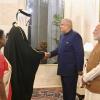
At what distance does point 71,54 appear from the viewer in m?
4.66

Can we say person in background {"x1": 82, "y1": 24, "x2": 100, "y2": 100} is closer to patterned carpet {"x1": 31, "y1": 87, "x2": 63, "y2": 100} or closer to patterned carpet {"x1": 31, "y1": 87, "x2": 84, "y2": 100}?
patterned carpet {"x1": 31, "y1": 87, "x2": 84, "y2": 100}

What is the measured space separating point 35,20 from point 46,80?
47.7 inches

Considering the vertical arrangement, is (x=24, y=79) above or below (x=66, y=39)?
below

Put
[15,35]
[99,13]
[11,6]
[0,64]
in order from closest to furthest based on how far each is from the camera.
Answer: [0,64] → [15,35] → [99,13] → [11,6]

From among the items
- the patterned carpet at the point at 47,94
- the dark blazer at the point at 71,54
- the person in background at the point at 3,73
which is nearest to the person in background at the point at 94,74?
the person in background at the point at 3,73

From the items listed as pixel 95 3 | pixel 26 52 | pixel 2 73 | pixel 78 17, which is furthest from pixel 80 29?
pixel 2 73

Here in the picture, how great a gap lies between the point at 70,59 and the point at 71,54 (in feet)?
0.26

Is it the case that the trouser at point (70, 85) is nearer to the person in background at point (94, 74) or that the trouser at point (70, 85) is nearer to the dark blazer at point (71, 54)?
the dark blazer at point (71, 54)

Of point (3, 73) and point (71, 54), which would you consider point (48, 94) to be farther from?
point (3, 73)

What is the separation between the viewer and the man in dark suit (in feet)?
15.2

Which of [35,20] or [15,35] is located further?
[35,20]

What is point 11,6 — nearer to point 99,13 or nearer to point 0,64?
point 99,13

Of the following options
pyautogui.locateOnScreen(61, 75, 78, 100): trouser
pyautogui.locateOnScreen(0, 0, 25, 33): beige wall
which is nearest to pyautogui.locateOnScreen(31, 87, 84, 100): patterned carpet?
pyautogui.locateOnScreen(61, 75, 78, 100): trouser

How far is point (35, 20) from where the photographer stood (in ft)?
19.6
